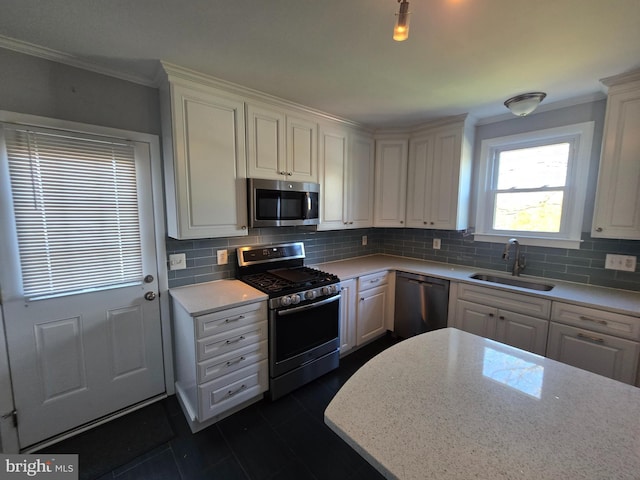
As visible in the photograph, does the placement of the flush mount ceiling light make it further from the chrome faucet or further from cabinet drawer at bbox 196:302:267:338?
cabinet drawer at bbox 196:302:267:338

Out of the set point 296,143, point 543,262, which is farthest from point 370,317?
point 296,143

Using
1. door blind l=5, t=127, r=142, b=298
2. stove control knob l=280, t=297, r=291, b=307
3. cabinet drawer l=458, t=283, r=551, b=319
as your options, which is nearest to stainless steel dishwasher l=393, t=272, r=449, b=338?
cabinet drawer l=458, t=283, r=551, b=319

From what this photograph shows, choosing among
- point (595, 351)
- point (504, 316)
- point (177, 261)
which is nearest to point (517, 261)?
point (504, 316)

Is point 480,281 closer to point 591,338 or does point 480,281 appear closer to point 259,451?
point 591,338

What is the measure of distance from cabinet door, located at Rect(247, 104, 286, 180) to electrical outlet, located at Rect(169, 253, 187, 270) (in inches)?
33.8

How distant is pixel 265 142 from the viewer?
2.26 meters

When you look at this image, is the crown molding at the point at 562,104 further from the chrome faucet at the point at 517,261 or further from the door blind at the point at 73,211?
the door blind at the point at 73,211

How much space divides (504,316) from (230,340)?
219cm

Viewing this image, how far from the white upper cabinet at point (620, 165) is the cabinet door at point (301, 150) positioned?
217 centimetres

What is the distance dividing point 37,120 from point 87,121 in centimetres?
24

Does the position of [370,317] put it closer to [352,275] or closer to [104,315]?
[352,275]

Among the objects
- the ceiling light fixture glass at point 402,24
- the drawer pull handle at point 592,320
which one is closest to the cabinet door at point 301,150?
the ceiling light fixture glass at point 402,24

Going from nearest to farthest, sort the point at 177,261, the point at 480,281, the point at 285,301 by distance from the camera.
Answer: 1. the point at 285,301
2. the point at 177,261
3. the point at 480,281

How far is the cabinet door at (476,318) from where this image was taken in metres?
2.34
